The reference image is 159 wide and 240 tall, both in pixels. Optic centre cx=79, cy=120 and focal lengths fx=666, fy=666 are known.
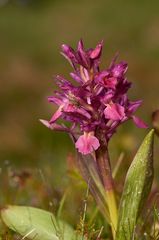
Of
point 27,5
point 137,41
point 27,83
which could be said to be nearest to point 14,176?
point 27,83

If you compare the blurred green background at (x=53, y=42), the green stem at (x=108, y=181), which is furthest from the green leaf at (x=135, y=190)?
the blurred green background at (x=53, y=42)

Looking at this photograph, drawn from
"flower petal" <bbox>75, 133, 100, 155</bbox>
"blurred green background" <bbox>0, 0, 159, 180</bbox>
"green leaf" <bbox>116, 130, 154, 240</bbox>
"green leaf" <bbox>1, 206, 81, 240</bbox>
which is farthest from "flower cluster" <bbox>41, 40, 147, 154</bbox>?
"blurred green background" <bbox>0, 0, 159, 180</bbox>

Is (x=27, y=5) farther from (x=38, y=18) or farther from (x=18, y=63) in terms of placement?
(x=18, y=63)

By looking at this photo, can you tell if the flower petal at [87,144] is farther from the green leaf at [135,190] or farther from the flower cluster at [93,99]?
the green leaf at [135,190]

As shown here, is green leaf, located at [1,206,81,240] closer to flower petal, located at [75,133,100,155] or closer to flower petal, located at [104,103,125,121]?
flower petal, located at [75,133,100,155]

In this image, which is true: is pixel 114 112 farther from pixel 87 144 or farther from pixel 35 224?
pixel 35 224
